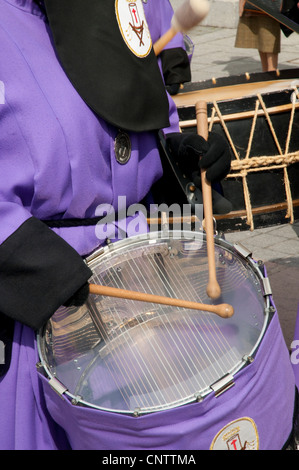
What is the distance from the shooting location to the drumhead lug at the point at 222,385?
1289 millimetres

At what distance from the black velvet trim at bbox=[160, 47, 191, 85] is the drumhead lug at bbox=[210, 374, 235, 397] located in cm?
136

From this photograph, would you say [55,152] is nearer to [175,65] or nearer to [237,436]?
[237,436]

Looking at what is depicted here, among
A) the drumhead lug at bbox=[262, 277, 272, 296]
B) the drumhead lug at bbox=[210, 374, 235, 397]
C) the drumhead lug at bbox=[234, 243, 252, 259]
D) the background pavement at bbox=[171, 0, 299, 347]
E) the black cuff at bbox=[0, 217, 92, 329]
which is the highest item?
the black cuff at bbox=[0, 217, 92, 329]

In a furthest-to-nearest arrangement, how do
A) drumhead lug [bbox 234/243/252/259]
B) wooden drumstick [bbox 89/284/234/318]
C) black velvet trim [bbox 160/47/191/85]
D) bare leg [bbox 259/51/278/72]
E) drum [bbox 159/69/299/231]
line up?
bare leg [bbox 259/51/278/72] → black velvet trim [bbox 160/47/191/85] → drum [bbox 159/69/299/231] → drumhead lug [bbox 234/243/252/259] → wooden drumstick [bbox 89/284/234/318]

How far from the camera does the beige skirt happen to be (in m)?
5.56

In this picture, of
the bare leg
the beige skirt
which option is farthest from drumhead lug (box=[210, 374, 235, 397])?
the bare leg

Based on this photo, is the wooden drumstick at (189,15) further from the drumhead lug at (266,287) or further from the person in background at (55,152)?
the drumhead lug at (266,287)

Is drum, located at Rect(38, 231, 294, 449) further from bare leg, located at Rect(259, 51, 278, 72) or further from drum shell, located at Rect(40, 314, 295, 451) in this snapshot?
bare leg, located at Rect(259, 51, 278, 72)

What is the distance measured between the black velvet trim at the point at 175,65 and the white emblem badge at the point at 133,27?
0.64 meters

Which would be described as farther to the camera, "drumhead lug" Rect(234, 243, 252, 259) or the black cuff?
"drumhead lug" Rect(234, 243, 252, 259)

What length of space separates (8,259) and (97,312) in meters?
0.27

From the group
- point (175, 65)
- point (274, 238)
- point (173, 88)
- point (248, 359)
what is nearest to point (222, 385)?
point (248, 359)

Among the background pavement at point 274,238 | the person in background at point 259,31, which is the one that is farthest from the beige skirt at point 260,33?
the background pavement at point 274,238
